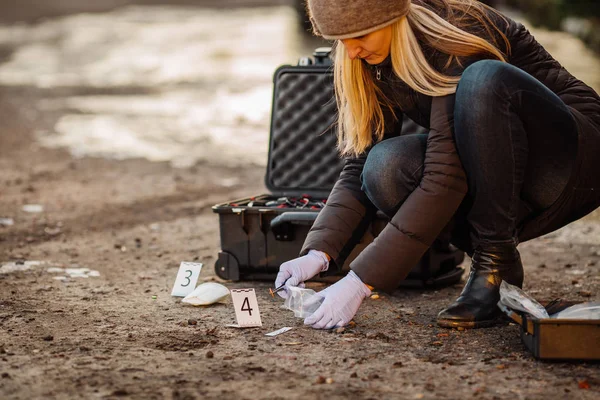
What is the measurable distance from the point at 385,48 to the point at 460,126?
39cm

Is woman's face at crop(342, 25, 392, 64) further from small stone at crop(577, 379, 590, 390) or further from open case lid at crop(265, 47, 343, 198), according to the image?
open case lid at crop(265, 47, 343, 198)

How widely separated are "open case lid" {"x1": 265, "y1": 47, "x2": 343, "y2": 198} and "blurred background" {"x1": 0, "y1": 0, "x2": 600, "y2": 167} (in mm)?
2881

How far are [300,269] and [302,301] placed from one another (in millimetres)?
143

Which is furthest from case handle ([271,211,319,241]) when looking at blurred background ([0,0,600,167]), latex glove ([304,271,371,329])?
blurred background ([0,0,600,167])

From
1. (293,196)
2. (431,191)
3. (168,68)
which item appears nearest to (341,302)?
(431,191)

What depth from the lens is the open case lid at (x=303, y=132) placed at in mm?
4945

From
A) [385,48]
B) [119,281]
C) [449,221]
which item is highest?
[385,48]

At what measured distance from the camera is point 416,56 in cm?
331

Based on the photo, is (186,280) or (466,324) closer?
(466,324)

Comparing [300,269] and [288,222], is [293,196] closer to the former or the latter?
[288,222]

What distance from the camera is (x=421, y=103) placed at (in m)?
3.46

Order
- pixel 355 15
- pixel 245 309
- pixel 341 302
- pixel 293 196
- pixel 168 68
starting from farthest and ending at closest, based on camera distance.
Answer: 1. pixel 168 68
2. pixel 293 196
3. pixel 245 309
4. pixel 341 302
5. pixel 355 15

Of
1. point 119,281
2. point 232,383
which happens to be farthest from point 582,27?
point 232,383

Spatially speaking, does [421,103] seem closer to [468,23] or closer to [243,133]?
[468,23]
